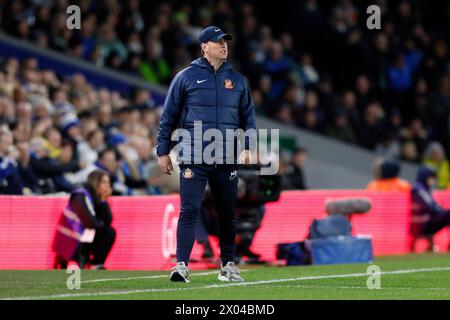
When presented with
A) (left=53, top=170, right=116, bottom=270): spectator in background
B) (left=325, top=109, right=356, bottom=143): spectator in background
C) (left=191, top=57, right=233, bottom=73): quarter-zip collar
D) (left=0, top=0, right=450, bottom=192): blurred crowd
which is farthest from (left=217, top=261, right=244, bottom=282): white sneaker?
(left=325, top=109, right=356, bottom=143): spectator in background

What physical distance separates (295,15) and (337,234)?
10.2 metres

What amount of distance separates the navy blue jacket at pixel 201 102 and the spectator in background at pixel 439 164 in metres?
11.8

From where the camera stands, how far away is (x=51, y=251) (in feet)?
48.4

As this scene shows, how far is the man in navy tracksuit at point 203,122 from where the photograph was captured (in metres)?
10.8

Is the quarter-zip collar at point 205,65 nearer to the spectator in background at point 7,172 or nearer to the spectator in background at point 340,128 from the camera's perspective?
the spectator in background at point 7,172

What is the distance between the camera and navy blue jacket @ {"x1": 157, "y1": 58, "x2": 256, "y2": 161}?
1084 cm

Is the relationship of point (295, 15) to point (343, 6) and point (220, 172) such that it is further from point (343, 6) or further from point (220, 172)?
point (220, 172)

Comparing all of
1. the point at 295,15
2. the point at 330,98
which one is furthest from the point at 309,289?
the point at 295,15

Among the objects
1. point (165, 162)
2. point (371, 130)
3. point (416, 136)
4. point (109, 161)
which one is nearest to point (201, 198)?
point (165, 162)

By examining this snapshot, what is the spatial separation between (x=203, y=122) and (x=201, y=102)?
0.17m

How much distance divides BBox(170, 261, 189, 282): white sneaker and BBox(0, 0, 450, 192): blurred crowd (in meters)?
10.4

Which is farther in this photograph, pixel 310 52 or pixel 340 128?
pixel 310 52

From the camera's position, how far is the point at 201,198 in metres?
10.9

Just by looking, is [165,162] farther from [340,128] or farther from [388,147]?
[388,147]
